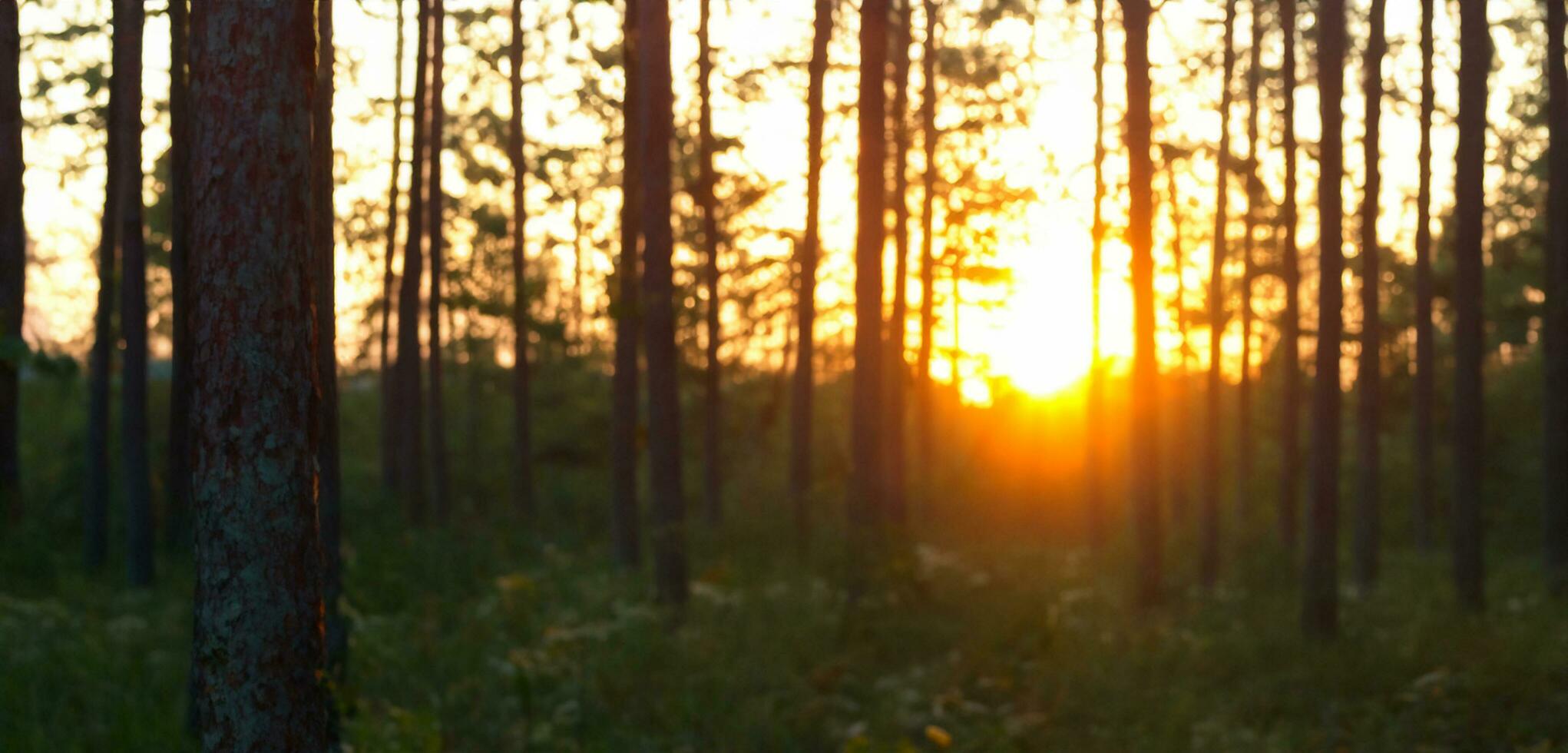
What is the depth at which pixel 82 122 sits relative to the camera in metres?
20.3

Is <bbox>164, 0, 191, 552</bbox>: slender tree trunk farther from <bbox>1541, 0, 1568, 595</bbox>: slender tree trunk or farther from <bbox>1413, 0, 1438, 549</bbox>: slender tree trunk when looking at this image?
<bbox>1413, 0, 1438, 549</bbox>: slender tree trunk

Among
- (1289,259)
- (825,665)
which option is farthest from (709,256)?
(825,665)

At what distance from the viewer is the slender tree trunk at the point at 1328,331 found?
44.3ft

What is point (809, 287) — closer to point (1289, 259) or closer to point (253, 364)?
point (1289, 259)

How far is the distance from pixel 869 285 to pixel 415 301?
9669 mm

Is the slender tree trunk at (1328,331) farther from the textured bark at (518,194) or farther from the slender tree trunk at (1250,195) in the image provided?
the textured bark at (518,194)

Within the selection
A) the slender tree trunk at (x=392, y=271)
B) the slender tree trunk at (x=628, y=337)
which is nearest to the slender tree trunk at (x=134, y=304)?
the slender tree trunk at (x=628, y=337)

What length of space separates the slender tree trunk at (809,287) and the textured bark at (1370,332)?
7158 millimetres

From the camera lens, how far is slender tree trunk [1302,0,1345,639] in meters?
13.5

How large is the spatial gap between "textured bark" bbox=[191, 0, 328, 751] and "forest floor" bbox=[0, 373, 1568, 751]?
2.55m

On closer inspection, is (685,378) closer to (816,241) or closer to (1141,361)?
(816,241)

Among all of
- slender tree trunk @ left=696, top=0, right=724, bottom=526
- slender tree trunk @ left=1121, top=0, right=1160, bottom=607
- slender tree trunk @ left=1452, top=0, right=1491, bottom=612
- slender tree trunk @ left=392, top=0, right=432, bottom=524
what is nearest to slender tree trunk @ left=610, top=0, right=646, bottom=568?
slender tree trunk @ left=696, top=0, right=724, bottom=526

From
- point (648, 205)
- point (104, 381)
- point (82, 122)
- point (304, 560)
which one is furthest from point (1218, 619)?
point (82, 122)

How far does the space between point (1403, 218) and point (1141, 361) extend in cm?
1583
